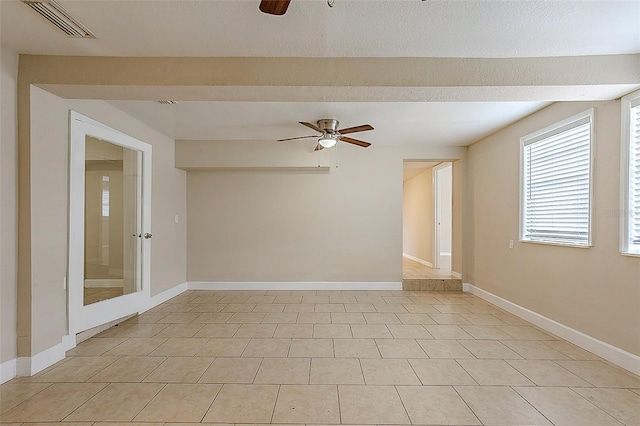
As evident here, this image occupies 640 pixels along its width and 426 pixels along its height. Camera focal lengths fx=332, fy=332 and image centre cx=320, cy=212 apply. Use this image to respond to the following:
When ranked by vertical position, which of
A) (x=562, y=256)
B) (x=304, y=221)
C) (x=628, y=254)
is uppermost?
(x=304, y=221)

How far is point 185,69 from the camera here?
8.66ft

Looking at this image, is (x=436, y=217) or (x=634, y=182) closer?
(x=634, y=182)

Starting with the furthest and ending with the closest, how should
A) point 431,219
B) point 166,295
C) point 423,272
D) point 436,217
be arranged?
point 431,219 < point 436,217 < point 423,272 < point 166,295

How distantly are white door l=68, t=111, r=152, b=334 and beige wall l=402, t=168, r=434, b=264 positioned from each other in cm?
582

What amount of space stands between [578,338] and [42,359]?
486 centimetres

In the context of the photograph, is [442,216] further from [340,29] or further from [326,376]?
[340,29]

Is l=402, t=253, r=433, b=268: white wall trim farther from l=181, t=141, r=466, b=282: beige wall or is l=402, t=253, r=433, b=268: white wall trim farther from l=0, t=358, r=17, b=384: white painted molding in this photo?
l=0, t=358, r=17, b=384: white painted molding

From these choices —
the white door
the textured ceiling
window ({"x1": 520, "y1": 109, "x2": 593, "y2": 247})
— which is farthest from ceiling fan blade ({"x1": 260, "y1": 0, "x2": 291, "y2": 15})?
window ({"x1": 520, "y1": 109, "x2": 593, "y2": 247})

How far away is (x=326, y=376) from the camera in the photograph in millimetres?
2611

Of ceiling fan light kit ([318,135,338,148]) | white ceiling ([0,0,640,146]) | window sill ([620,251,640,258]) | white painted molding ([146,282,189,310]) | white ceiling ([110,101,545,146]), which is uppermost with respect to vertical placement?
white ceiling ([0,0,640,146])

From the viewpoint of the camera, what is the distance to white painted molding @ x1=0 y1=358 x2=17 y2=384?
2506 millimetres

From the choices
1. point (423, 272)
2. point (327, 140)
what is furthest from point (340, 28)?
point (423, 272)

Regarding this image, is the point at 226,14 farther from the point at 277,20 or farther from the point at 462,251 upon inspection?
the point at 462,251

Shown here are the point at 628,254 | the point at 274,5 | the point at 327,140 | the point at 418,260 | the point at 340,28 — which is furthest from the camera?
the point at 418,260
